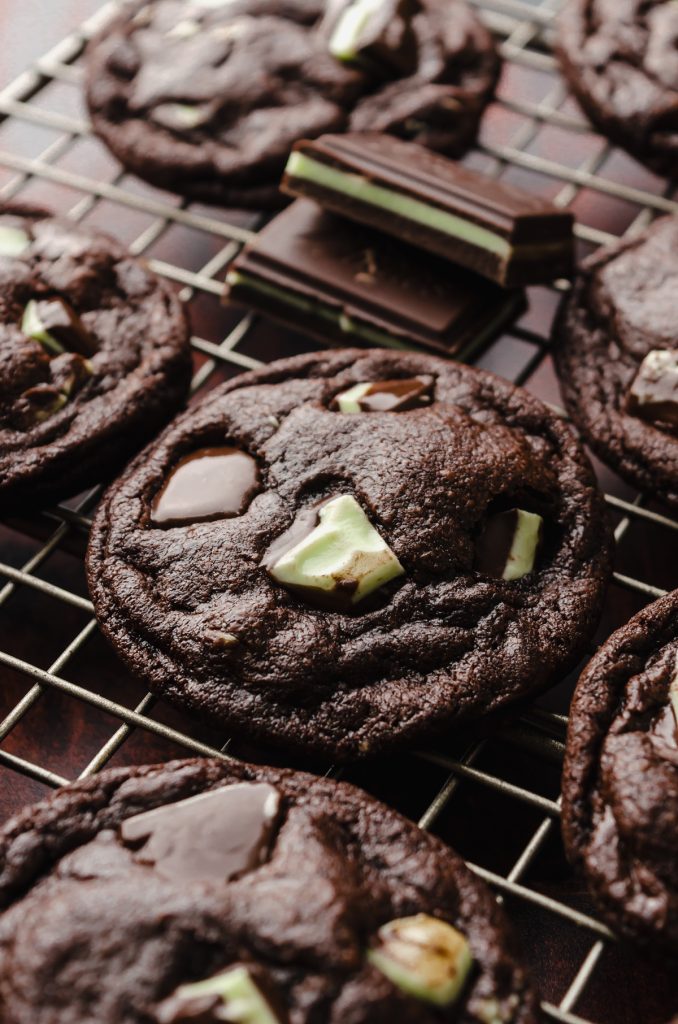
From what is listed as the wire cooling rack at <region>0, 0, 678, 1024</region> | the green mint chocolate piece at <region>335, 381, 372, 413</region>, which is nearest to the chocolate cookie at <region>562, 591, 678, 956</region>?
the wire cooling rack at <region>0, 0, 678, 1024</region>

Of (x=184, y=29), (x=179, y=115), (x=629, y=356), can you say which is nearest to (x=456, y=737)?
(x=629, y=356)

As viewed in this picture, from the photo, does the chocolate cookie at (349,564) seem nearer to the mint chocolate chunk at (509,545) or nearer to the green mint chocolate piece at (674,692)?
the mint chocolate chunk at (509,545)

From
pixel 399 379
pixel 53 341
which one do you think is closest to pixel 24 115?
pixel 53 341

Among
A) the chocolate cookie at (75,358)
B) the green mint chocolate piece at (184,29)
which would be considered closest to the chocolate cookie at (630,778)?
the chocolate cookie at (75,358)

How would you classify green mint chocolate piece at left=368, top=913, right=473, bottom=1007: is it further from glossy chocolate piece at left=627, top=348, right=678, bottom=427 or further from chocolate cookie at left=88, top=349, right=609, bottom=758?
glossy chocolate piece at left=627, top=348, right=678, bottom=427

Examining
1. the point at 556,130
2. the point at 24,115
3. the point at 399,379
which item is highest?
the point at 24,115

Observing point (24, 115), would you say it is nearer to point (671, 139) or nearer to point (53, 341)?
point (53, 341)
